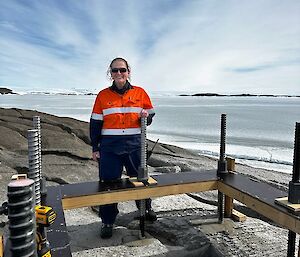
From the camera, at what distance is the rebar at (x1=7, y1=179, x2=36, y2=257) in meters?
0.92

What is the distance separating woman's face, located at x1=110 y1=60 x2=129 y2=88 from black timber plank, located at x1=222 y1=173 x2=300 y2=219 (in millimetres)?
1536

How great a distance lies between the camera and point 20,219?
920 mm

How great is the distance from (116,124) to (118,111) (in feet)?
0.46

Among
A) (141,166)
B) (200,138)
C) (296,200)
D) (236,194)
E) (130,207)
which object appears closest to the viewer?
(296,200)

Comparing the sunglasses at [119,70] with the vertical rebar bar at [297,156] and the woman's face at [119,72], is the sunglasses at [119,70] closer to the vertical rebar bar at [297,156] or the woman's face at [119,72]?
the woman's face at [119,72]

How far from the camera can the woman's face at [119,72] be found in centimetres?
325

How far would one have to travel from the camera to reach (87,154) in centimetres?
710

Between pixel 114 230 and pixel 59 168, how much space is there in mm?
2583

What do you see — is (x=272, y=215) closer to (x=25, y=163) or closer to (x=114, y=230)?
(x=114, y=230)

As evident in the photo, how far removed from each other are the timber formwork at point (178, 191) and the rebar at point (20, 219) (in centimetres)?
123

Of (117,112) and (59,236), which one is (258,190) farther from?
(59,236)

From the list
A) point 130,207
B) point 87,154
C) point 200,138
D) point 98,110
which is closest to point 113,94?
point 98,110

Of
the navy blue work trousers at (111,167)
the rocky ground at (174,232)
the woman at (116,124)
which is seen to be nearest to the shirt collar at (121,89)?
the woman at (116,124)

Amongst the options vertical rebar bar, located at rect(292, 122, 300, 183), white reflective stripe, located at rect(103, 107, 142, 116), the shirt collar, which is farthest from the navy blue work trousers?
→ vertical rebar bar, located at rect(292, 122, 300, 183)
